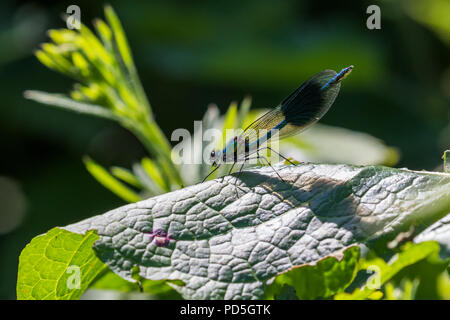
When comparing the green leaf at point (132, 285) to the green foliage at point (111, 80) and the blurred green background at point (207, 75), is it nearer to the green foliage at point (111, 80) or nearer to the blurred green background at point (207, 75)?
the green foliage at point (111, 80)

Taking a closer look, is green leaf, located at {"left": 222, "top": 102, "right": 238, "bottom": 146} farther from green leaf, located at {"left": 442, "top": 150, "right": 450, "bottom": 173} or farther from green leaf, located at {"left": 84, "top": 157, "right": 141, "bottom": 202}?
green leaf, located at {"left": 442, "top": 150, "right": 450, "bottom": 173}

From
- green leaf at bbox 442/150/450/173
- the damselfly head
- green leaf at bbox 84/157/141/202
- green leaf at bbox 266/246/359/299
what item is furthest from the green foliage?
green leaf at bbox 442/150/450/173

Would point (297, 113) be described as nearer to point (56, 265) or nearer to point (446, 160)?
point (446, 160)

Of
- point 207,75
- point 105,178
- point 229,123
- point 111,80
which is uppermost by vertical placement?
point 207,75

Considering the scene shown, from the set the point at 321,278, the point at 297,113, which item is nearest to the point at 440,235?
the point at 321,278

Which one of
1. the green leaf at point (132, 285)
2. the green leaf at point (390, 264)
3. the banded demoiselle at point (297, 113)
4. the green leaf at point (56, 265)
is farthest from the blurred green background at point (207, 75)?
the green leaf at point (390, 264)
